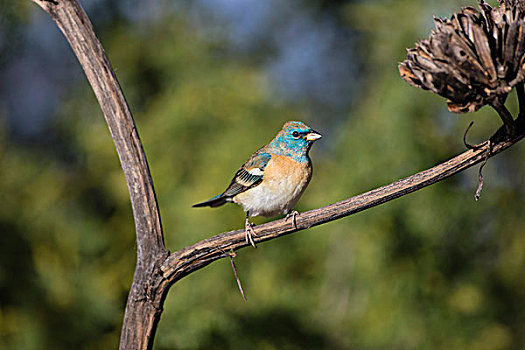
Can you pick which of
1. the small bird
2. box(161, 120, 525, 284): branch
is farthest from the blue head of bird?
box(161, 120, 525, 284): branch

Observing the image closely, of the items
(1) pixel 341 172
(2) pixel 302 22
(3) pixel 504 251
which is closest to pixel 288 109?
(1) pixel 341 172

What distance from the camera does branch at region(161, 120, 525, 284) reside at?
19.5 inches

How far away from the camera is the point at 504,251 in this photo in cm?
128

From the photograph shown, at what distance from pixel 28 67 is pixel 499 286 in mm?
1784

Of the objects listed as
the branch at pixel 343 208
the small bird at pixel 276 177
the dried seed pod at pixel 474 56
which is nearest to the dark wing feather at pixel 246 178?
the small bird at pixel 276 177

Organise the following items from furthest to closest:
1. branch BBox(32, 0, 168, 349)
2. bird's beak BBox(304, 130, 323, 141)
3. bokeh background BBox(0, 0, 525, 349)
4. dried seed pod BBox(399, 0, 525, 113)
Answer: bokeh background BBox(0, 0, 525, 349)
bird's beak BBox(304, 130, 323, 141)
branch BBox(32, 0, 168, 349)
dried seed pod BBox(399, 0, 525, 113)

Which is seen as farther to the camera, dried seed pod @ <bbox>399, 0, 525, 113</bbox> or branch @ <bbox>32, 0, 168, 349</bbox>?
branch @ <bbox>32, 0, 168, 349</bbox>

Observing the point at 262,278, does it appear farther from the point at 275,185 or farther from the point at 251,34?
the point at 251,34

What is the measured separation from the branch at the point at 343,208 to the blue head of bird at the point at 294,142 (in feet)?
0.82

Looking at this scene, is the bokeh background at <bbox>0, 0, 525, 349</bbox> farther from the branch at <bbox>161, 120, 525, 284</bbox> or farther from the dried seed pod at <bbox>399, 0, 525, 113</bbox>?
the dried seed pod at <bbox>399, 0, 525, 113</bbox>

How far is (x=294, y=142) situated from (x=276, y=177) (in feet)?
0.19

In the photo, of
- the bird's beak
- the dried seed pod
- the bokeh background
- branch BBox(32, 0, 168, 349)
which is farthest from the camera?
the bokeh background

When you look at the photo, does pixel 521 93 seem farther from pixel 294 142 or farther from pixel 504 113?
pixel 294 142

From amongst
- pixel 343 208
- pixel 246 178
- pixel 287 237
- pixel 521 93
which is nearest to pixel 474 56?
pixel 521 93
